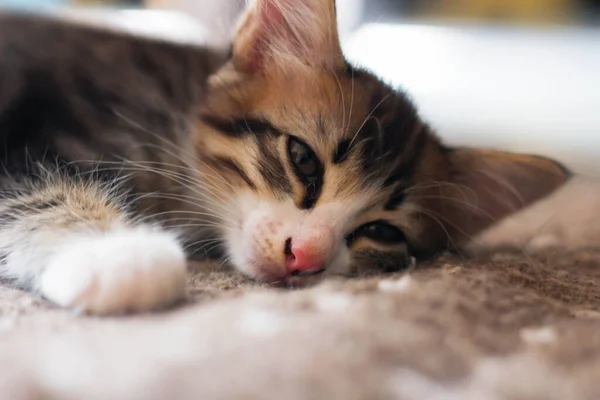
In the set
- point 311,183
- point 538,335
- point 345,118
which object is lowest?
point 538,335

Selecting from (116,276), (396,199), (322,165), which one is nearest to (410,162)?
(396,199)

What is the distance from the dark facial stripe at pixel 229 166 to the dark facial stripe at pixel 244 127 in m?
0.04

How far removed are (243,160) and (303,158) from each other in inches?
3.8

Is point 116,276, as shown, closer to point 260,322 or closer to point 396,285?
point 260,322

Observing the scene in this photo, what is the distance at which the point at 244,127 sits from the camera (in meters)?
0.98

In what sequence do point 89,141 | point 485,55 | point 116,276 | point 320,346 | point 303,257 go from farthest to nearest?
1. point 485,55
2. point 89,141
3. point 303,257
4. point 116,276
5. point 320,346

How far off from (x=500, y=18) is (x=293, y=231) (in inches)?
40.2

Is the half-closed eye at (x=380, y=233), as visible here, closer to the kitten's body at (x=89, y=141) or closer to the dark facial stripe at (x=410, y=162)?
the dark facial stripe at (x=410, y=162)

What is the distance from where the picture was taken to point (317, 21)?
993mm

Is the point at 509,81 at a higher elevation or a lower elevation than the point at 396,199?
higher

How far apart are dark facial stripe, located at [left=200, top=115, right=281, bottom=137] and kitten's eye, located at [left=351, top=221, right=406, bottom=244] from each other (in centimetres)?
20

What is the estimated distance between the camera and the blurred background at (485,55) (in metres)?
1.44

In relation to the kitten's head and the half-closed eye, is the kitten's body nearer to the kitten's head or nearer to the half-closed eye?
the kitten's head

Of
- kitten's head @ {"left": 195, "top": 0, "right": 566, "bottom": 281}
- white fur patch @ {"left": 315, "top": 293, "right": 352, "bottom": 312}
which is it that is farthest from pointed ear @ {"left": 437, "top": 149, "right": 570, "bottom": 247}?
white fur patch @ {"left": 315, "top": 293, "right": 352, "bottom": 312}
